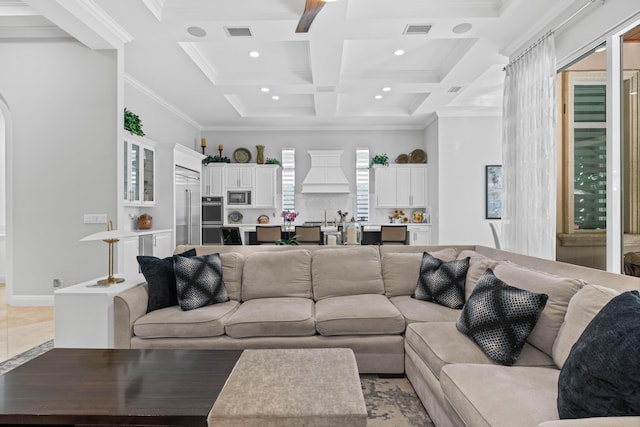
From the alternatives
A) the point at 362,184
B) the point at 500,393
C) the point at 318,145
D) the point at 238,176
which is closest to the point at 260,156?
the point at 238,176

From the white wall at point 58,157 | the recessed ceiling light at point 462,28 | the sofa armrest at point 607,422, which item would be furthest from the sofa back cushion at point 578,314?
the white wall at point 58,157

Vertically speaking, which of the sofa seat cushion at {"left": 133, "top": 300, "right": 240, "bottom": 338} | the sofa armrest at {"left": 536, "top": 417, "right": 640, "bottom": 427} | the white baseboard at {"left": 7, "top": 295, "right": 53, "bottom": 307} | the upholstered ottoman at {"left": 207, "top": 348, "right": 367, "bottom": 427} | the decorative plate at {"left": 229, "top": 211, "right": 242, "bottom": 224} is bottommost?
the white baseboard at {"left": 7, "top": 295, "right": 53, "bottom": 307}

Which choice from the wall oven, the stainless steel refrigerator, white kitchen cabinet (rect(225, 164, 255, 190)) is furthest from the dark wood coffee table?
white kitchen cabinet (rect(225, 164, 255, 190))

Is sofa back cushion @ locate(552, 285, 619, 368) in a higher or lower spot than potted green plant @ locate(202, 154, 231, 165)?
lower

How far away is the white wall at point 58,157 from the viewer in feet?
13.5

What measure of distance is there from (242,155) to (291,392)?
7054 millimetres

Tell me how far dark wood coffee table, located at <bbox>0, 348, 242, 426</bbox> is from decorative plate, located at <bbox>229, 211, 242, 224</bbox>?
612 cm

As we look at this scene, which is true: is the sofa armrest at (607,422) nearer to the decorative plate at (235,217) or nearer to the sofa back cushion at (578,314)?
the sofa back cushion at (578,314)

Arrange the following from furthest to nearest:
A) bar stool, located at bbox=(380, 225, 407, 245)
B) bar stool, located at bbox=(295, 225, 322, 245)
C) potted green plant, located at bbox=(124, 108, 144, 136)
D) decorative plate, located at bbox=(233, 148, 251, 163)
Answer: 1. decorative plate, located at bbox=(233, 148, 251, 163)
2. bar stool, located at bbox=(380, 225, 407, 245)
3. bar stool, located at bbox=(295, 225, 322, 245)
4. potted green plant, located at bbox=(124, 108, 144, 136)

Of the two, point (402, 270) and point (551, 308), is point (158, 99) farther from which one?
point (551, 308)

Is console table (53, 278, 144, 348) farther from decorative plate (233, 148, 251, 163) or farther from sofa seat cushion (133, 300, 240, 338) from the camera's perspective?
decorative plate (233, 148, 251, 163)

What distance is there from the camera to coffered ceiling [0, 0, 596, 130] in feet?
11.3

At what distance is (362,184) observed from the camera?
817 centimetres

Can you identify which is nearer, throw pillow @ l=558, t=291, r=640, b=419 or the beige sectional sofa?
throw pillow @ l=558, t=291, r=640, b=419
